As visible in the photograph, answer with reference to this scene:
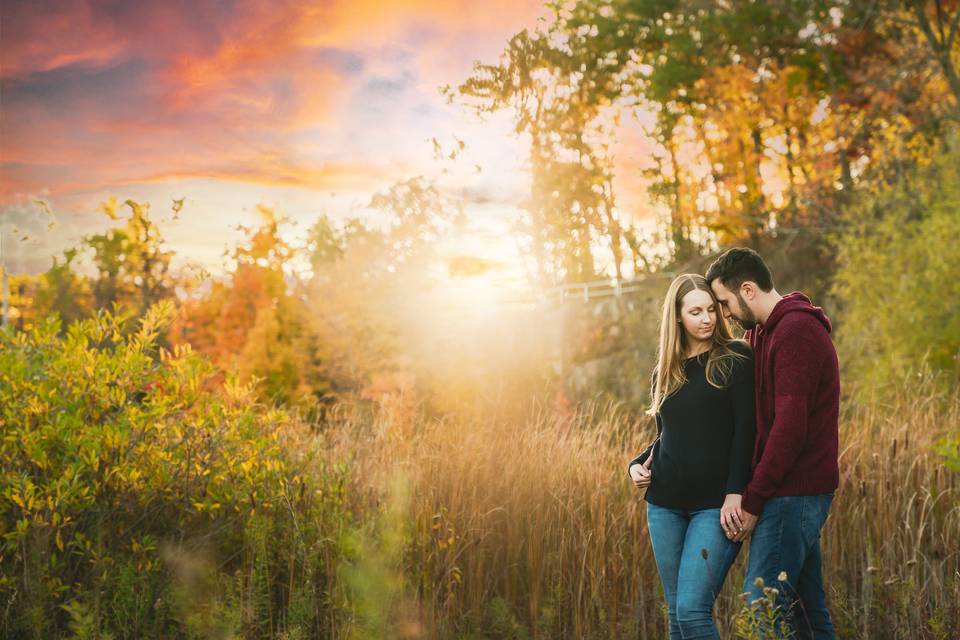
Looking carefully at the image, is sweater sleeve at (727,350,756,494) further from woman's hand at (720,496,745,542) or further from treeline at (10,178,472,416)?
treeline at (10,178,472,416)

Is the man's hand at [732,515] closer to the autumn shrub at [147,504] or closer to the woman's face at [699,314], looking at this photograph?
the woman's face at [699,314]

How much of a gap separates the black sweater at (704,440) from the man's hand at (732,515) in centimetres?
3

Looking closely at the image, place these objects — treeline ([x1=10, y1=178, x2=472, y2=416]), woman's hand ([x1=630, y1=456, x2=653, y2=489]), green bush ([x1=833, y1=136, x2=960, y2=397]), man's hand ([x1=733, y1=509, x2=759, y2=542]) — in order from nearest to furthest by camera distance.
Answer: man's hand ([x1=733, y1=509, x2=759, y2=542])
woman's hand ([x1=630, y1=456, x2=653, y2=489])
green bush ([x1=833, y1=136, x2=960, y2=397])
treeline ([x1=10, y1=178, x2=472, y2=416])

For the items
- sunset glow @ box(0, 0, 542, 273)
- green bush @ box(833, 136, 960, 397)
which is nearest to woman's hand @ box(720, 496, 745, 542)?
green bush @ box(833, 136, 960, 397)

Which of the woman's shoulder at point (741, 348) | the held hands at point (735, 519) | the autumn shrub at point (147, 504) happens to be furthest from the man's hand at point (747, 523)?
the autumn shrub at point (147, 504)

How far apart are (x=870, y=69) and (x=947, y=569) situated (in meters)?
13.1

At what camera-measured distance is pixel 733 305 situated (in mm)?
2898

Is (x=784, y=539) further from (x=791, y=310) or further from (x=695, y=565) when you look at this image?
(x=791, y=310)

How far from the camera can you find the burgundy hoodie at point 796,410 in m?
2.58

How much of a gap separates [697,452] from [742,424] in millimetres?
186

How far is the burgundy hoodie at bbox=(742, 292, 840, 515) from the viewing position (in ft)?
8.47

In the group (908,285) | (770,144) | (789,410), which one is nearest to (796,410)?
(789,410)

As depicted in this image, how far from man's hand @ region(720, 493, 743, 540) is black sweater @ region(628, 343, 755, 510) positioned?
0.10 ft

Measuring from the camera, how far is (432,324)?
21.8 m
